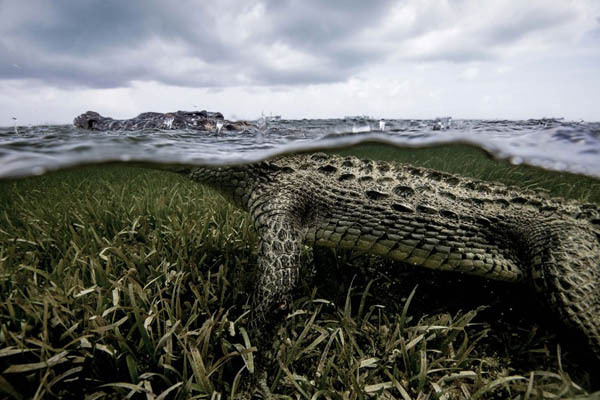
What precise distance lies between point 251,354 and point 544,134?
3907mm

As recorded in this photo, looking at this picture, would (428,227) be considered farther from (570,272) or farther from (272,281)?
(272,281)

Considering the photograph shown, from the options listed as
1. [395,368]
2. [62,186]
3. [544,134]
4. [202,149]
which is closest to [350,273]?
[395,368]

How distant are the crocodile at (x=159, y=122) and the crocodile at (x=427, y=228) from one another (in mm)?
4527

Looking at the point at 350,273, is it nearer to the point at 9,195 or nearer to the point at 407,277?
the point at 407,277

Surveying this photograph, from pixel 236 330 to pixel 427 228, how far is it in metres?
1.53

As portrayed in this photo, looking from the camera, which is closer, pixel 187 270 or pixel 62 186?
pixel 187 270

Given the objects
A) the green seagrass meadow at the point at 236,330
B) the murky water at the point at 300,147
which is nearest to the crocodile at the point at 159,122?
the murky water at the point at 300,147

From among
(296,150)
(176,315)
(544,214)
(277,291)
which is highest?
(296,150)

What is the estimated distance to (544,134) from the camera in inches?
145

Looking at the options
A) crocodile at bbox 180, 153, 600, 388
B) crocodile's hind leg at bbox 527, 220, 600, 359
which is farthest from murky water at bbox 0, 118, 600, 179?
crocodile's hind leg at bbox 527, 220, 600, 359

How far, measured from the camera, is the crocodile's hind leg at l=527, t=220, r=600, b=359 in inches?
80.0

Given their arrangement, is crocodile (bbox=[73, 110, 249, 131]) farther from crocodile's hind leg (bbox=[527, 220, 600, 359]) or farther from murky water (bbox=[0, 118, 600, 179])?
crocodile's hind leg (bbox=[527, 220, 600, 359])

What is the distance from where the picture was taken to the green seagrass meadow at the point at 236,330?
1.79m

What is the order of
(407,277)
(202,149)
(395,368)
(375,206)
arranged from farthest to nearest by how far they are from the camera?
(202,149) → (407,277) → (375,206) → (395,368)
